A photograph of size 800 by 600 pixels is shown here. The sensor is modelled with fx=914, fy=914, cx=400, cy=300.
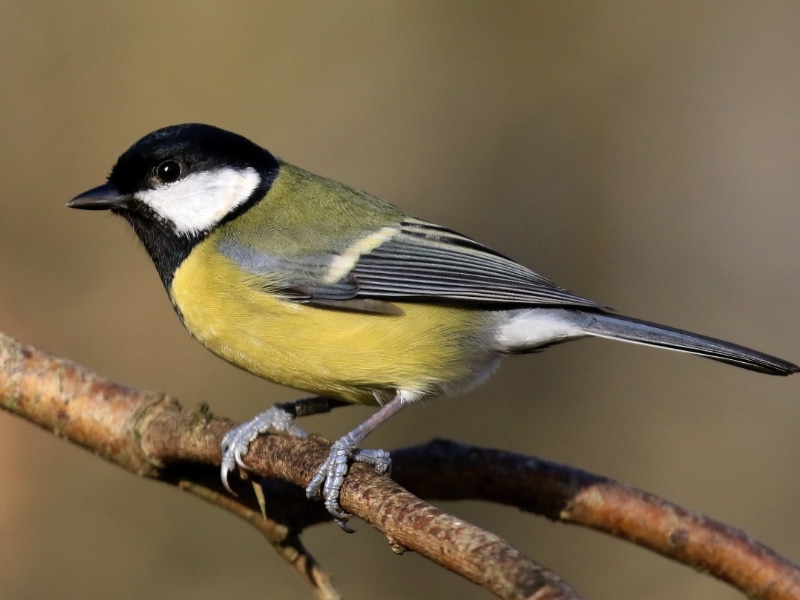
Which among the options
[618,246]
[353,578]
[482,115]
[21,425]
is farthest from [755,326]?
[21,425]

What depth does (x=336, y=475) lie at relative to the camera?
214 cm

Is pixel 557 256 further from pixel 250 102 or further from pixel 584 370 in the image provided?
pixel 250 102

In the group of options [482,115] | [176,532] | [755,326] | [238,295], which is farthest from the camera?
[482,115]

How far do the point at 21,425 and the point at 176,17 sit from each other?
2.26 m

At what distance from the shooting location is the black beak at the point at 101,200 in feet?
8.64

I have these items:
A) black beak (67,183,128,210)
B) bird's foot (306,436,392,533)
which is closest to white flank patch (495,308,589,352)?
bird's foot (306,436,392,533)

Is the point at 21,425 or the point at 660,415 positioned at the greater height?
the point at 660,415

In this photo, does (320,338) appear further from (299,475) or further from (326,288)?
(299,475)

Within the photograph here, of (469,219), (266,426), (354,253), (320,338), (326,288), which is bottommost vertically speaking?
(266,426)

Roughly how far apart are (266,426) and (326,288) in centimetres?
42

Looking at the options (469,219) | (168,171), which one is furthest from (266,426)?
(469,219)

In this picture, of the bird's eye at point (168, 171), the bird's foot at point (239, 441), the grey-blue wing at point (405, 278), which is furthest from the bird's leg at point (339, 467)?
the bird's eye at point (168, 171)

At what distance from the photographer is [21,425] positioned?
381 centimetres

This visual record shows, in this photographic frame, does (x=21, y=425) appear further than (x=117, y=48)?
No
